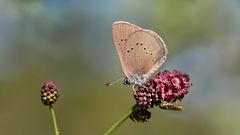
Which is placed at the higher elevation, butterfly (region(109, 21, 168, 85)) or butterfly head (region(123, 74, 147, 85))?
butterfly (region(109, 21, 168, 85))

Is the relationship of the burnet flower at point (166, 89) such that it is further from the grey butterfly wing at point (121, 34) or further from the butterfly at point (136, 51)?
the grey butterfly wing at point (121, 34)

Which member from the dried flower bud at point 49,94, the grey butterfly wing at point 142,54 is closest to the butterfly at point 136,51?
the grey butterfly wing at point 142,54

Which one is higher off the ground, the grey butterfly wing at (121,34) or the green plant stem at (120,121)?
the grey butterfly wing at (121,34)

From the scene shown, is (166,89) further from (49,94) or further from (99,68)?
(99,68)

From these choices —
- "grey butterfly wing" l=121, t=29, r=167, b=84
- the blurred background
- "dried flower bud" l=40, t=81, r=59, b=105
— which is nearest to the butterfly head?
"grey butterfly wing" l=121, t=29, r=167, b=84

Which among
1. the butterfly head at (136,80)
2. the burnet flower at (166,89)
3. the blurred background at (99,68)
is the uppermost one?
the blurred background at (99,68)

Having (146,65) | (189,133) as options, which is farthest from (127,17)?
(146,65)

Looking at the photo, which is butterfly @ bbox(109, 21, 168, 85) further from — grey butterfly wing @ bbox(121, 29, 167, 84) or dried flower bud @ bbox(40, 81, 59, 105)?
dried flower bud @ bbox(40, 81, 59, 105)

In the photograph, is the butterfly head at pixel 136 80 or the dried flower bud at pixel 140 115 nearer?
the dried flower bud at pixel 140 115
